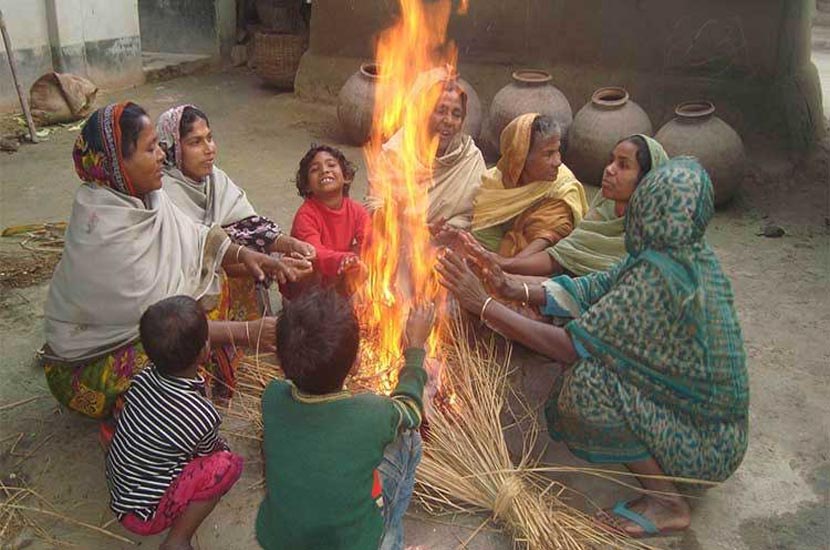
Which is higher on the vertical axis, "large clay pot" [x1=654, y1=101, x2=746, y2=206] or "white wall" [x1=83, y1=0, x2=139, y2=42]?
"white wall" [x1=83, y1=0, x2=139, y2=42]

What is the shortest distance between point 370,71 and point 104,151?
5696 millimetres

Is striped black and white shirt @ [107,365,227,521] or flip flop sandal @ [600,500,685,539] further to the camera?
flip flop sandal @ [600,500,685,539]

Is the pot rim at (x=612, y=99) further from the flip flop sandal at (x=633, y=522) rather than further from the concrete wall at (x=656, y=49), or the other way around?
the flip flop sandal at (x=633, y=522)

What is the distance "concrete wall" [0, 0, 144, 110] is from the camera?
31.6 feet

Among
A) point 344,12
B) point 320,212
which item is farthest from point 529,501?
point 344,12

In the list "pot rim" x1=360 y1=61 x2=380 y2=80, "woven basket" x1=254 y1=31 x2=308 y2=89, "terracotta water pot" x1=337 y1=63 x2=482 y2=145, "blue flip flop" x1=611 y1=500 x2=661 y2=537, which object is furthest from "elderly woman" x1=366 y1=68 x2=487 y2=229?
"woven basket" x1=254 y1=31 x2=308 y2=89

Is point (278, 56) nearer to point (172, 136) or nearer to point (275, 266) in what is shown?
point (172, 136)

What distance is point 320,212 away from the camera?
464 cm

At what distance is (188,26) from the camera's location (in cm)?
1315

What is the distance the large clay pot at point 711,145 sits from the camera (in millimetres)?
7016

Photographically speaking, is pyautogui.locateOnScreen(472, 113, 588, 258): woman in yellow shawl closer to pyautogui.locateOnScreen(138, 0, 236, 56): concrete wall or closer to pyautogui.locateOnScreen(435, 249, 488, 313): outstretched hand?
pyautogui.locateOnScreen(435, 249, 488, 313): outstretched hand

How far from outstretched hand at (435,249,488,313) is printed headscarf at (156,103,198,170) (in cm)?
163

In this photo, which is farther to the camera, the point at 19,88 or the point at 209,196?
the point at 19,88

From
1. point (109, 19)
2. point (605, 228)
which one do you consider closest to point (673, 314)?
point (605, 228)
